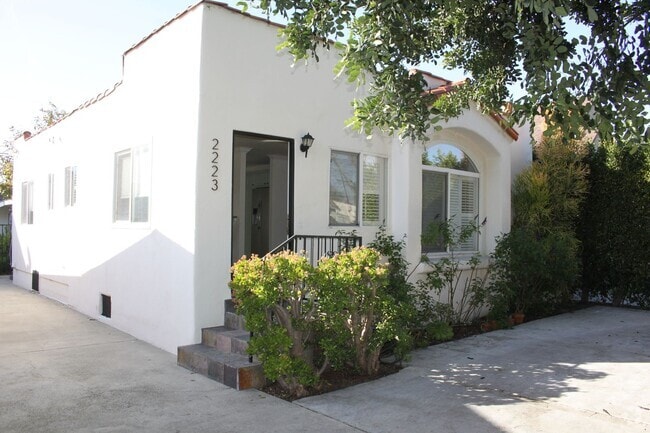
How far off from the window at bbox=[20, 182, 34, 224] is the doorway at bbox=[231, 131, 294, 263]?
19.7 feet

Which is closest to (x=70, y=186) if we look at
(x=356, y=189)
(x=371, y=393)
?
(x=356, y=189)

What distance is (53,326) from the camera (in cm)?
841

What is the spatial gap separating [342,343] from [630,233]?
7.41 m

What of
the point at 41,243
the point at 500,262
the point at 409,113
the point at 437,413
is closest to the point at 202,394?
the point at 437,413

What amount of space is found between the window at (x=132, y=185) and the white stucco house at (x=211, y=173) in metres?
0.03

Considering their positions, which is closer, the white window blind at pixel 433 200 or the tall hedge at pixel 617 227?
the white window blind at pixel 433 200

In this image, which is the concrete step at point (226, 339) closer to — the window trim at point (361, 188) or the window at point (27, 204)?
the window trim at point (361, 188)

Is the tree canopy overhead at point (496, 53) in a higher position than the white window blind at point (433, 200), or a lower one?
higher

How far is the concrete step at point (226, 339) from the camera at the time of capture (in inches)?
225

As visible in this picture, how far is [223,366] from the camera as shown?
17.8ft

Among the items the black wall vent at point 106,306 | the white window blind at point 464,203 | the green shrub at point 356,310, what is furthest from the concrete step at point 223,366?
the white window blind at point 464,203

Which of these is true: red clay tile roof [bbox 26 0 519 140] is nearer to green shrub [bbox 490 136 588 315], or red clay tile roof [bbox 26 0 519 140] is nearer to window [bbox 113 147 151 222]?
Result: green shrub [bbox 490 136 588 315]

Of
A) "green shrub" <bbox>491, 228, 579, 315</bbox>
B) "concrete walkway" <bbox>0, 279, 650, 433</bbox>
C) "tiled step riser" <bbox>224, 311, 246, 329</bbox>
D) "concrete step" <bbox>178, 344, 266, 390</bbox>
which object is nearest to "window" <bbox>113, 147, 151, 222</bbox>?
"concrete walkway" <bbox>0, 279, 650, 433</bbox>

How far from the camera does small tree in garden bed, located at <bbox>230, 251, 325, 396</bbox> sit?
496 centimetres
